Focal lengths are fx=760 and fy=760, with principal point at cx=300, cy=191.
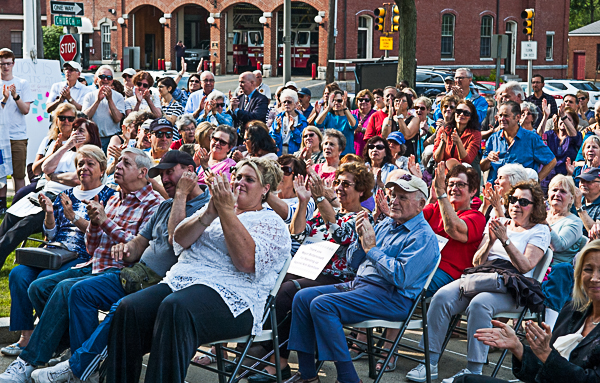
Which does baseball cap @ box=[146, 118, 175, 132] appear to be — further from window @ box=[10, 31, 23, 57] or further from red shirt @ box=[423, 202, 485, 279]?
window @ box=[10, 31, 23, 57]

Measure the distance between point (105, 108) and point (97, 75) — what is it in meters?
0.74

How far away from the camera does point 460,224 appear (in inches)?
218

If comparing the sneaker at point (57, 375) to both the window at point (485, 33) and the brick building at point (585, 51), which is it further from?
the brick building at point (585, 51)

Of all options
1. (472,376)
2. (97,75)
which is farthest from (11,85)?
(472,376)

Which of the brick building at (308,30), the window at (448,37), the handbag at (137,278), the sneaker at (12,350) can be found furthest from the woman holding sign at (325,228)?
the window at (448,37)

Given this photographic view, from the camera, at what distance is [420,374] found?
5348 millimetres

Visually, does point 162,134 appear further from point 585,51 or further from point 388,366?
point 585,51

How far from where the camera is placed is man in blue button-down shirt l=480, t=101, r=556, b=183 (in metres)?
8.20

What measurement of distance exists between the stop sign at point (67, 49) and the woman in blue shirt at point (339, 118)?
6820mm

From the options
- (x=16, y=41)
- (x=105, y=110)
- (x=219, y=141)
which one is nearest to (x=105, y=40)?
(x=16, y=41)

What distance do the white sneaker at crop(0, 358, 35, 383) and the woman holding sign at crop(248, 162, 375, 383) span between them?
1.51 meters

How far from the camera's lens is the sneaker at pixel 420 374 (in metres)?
5.33

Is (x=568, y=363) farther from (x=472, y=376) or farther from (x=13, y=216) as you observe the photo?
(x=13, y=216)

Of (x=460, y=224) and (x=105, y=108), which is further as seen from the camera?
(x=105, y=108)
